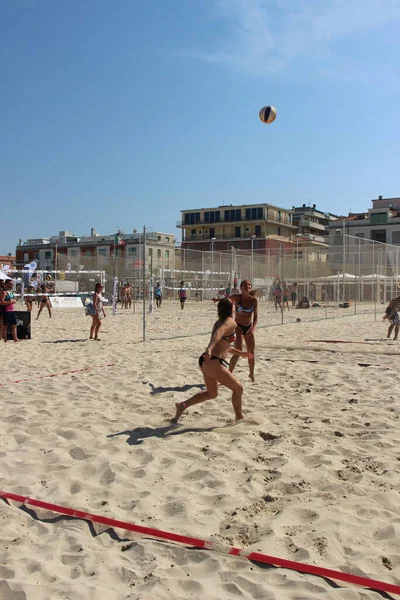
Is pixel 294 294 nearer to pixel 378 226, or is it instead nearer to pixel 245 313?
pixel 245 313

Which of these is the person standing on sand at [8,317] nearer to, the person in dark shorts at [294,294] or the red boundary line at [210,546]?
the red boundary line at [210,546]

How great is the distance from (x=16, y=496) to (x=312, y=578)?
6.70 ft

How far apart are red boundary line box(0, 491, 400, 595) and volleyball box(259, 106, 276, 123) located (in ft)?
35.2

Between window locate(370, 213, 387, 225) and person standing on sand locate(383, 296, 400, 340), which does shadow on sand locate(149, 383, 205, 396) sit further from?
window locate(370, 213, 387, 225)

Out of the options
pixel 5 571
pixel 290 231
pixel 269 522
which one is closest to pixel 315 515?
pixel 269 522

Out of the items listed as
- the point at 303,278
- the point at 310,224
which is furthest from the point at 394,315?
the point at 310,224

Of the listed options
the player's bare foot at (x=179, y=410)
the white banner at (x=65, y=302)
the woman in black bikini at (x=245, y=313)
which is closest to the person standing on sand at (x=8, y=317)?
the woman in black bikini at (x=245, y=313)

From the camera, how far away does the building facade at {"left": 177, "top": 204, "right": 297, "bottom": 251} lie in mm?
71875

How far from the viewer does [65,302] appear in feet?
89.4

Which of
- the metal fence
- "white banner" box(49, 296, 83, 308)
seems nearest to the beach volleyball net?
the metal fence

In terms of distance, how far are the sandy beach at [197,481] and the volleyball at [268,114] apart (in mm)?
6523

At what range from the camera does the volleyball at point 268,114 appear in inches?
500

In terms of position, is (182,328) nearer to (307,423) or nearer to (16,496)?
(307,423)

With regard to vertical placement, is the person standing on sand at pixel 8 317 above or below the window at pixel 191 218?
below
